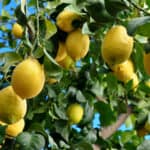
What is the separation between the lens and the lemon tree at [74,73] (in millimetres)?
998

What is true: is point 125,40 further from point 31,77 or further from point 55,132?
point 55,132

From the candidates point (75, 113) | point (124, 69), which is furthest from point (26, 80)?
point (75, 113)

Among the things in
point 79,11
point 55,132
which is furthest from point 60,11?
point 55,132

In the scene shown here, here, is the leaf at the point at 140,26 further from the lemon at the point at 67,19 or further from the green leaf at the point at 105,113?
the green leaf at the point at 105,113

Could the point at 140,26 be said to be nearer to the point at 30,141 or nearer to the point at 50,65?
the point at 50,65

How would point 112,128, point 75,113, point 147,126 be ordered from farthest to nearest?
1. point 112,128
2. point 147,126
3. point 75,113

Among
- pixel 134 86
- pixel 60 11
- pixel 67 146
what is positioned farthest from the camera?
pixel 134 86

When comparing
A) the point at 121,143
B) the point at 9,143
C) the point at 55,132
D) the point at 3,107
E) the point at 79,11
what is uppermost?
the point at 79,11

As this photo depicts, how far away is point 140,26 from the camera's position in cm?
98

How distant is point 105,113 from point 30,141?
0.52 metres

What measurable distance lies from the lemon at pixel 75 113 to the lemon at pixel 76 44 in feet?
1.78

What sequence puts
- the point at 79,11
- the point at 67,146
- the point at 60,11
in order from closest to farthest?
the point at 79,11 < the point at 60,11 < the point at 67,146

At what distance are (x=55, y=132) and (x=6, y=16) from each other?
61cm

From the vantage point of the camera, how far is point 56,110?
1.62 metres
